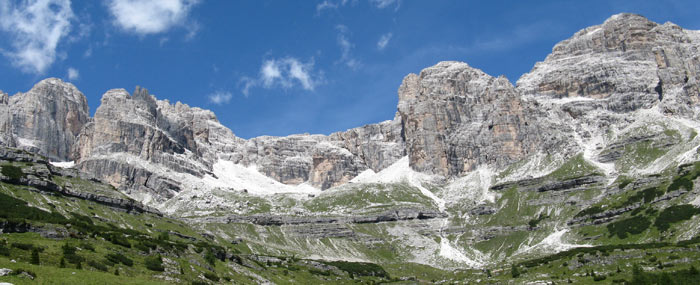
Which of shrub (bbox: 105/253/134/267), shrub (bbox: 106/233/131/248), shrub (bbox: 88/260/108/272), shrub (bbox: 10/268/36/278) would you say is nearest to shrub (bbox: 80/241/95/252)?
shrub (bbox: 105/253/134/267)

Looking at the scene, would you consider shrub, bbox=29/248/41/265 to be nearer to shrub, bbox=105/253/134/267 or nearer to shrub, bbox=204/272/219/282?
shrub, bbox=105/253/134/267

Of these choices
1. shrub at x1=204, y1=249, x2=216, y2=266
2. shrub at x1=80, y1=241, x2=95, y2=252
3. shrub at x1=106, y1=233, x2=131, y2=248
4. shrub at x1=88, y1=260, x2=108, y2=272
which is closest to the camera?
shrub at x1=88, y1=260, x2=108, y2=272

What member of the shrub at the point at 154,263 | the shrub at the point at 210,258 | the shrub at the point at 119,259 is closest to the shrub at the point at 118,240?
the shrub at the point at 154,263

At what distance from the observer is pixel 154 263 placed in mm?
→ 112062

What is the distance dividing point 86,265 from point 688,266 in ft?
439

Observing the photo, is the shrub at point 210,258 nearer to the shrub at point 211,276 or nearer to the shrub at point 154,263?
the shrub at point 211,276

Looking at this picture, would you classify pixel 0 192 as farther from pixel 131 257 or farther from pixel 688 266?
pixel 688 266

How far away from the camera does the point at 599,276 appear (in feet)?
486

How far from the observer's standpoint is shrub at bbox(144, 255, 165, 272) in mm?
109438

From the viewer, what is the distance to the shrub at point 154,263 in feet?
359

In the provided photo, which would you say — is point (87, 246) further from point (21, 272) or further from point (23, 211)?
point (23, 211)

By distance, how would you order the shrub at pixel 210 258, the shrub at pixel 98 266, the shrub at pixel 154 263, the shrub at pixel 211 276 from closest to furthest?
the shrub at pixel 98 266 < the shrub at pixel 154 263 < the shrub at pixel 211 276 < the shrub at pixel 210 258

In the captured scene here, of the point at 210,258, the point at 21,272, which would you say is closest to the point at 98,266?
the point at 21,272

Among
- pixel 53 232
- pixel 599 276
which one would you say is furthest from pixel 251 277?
pixel 599 276
